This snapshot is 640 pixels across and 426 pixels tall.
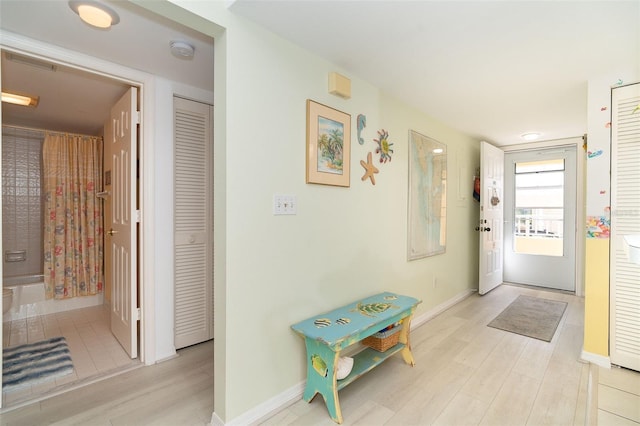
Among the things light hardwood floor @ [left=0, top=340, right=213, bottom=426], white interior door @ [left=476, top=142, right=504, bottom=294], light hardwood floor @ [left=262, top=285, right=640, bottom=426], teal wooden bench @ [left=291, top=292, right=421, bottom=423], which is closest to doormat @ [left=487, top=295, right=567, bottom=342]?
light hardwood floor @ [left=262, top=285, right=640, bottom=426]

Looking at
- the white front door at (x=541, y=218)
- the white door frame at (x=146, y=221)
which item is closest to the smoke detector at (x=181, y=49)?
the white door frame at (x=146, y=221)

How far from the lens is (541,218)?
4500 millimetres

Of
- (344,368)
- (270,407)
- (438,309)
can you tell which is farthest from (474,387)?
(438,309)

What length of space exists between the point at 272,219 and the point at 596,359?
8.86ft

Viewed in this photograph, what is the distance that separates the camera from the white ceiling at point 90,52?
157 centimetres

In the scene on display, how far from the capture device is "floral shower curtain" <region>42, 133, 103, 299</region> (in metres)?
3.46

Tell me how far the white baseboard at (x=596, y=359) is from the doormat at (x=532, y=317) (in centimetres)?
37

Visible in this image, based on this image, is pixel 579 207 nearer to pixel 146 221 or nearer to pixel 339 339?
pixel 339 339

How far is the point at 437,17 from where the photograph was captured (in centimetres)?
158

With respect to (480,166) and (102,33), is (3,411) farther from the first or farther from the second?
(480,166)

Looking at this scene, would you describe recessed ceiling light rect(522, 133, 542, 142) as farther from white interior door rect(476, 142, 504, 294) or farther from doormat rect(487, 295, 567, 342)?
doormat rect(487, 295, 567, 342)

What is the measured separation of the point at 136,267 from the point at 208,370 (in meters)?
0.97

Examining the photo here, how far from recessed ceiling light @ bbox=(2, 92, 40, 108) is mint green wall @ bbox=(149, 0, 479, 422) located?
7.31ft

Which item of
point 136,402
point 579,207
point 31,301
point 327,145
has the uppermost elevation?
point 327,145
